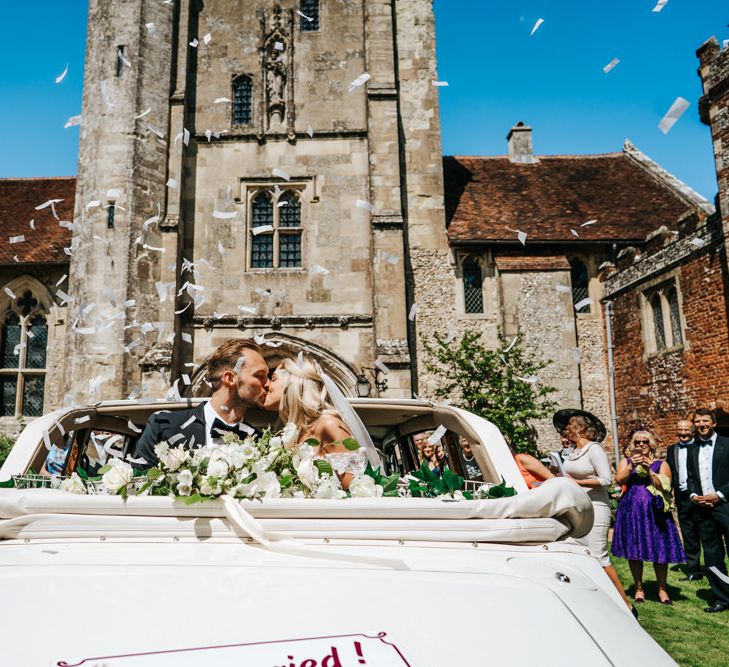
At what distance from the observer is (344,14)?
17203 mm

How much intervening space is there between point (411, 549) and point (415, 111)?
17.3 meters

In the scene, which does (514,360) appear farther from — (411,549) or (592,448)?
(411,549)

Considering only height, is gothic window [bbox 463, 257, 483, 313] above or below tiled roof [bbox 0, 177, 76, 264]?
below

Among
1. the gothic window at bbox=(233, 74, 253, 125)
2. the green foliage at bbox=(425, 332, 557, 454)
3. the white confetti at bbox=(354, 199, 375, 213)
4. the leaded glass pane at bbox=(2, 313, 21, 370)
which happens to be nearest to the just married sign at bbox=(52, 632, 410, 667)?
the green foliage at bbox=(425, 332, 557, 454)

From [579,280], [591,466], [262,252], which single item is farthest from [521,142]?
[591,466]

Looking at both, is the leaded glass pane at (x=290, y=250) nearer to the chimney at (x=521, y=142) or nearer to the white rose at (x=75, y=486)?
the chimney at (x=521, y=142)

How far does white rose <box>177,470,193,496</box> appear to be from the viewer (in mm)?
2088

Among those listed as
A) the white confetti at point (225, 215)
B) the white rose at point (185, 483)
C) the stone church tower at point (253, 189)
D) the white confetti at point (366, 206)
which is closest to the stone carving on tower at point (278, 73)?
the stone church tower at point (253, 189)

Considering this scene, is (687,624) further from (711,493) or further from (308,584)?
(308,584)

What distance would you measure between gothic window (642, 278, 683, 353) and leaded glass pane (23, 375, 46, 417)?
53.2ft

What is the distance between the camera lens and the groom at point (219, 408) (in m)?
3.44

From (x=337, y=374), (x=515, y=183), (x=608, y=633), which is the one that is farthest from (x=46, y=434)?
(x=515, y=183)

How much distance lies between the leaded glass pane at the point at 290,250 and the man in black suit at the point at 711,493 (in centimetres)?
1128

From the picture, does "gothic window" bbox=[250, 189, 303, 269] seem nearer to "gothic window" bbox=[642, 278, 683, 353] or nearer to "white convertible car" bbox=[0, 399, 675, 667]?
"gothic window" bbox=[642, 278, 683, 353]
